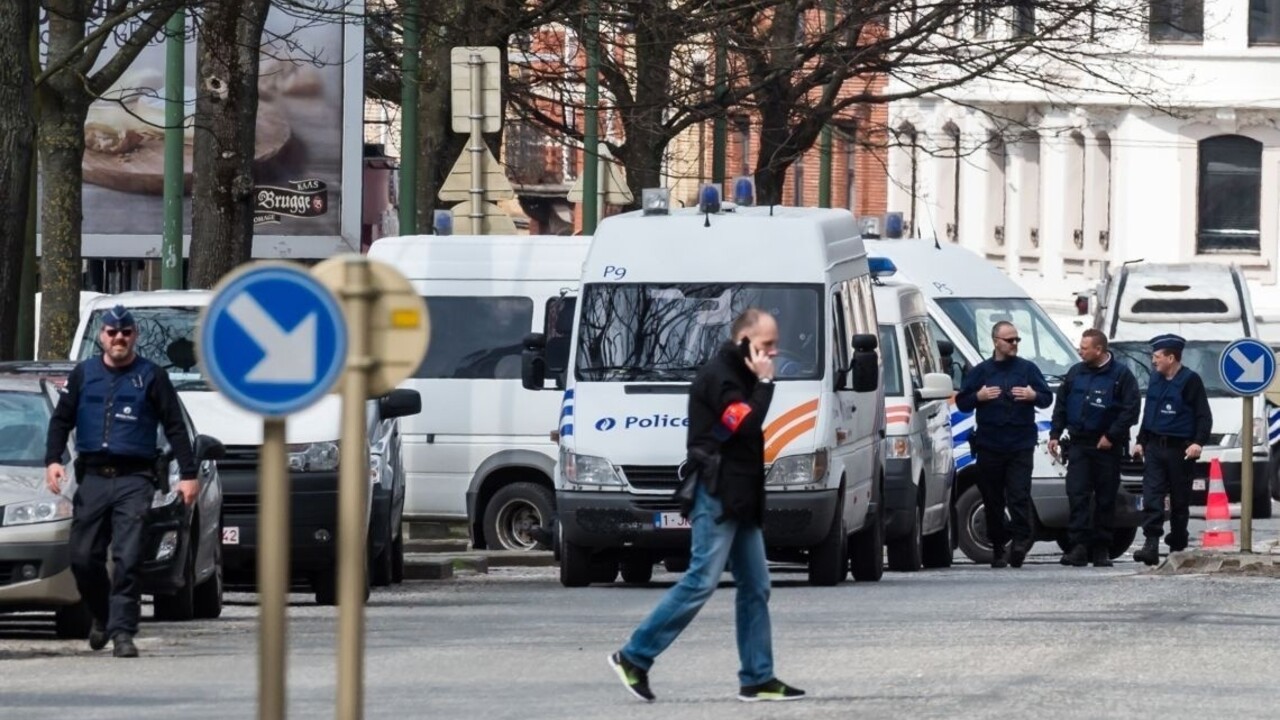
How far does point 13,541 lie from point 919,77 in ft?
74.5

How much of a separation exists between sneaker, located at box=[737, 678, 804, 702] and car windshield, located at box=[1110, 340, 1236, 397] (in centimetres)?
1778

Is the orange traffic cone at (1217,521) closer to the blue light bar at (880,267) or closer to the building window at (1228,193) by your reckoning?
the blue light bar at (880,267)

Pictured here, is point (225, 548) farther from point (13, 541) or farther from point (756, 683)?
point (756, 683)

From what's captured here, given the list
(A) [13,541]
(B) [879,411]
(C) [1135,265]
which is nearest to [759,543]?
(A) [13,541]

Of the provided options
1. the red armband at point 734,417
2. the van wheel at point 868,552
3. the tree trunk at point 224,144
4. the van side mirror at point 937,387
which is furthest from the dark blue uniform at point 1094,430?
the red armband at point 734,417

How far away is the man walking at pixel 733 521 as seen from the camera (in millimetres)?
11883

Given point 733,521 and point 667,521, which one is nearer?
point 733,521

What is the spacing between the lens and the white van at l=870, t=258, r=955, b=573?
22000 millimetres

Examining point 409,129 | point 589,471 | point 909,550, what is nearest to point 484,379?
point 909,550

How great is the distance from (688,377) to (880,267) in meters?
4.65

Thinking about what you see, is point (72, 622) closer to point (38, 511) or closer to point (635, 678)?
point (38, 511)

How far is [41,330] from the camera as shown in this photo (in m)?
23.2

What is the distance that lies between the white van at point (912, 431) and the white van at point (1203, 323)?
6969mm

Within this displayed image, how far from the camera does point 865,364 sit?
19.0m
